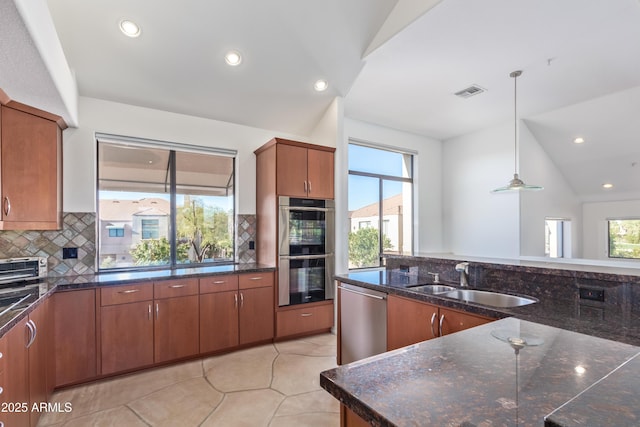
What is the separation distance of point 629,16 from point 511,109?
1.83 metres

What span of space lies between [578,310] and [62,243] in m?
4.07

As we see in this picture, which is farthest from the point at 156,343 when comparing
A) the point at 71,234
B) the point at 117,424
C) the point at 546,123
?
the point at 546,123

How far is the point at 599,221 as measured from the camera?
20.8 ft

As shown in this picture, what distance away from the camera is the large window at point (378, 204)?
4.95 meters

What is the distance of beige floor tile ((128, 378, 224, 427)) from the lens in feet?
7.20

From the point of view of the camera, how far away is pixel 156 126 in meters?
3.53

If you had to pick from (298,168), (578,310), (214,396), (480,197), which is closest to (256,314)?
(214,396)

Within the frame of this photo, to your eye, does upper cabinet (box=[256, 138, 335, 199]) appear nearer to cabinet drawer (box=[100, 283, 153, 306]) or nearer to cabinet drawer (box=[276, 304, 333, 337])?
cabinet drawer (box=[276, 304, 333, 337])

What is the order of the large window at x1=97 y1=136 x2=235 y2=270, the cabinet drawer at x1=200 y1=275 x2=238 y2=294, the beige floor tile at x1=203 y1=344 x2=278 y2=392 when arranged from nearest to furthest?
the beige floor tile at x1=203 y1=344 x2=278 y2=392 < the cabinet drawer at x1=200 y1=275 x2=238 y2=294 < the large window at x1=97 y1=136 x2=235 y2=270

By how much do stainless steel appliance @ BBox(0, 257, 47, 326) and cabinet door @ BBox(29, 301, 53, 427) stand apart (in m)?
0.11

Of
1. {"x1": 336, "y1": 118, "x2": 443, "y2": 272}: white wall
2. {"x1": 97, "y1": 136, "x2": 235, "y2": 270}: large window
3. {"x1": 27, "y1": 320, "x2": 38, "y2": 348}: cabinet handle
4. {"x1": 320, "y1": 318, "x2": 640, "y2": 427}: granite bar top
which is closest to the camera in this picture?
{"x1": 320, "y1": 318, "x2": 640, "y2": 427}: granite bar top

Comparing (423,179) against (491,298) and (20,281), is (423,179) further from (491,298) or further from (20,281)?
(20,281)

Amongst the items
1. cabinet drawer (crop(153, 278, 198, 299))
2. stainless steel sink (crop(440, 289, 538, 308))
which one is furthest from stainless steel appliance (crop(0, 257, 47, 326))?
stainless steel sink (crop(440, 289, 538, 308))

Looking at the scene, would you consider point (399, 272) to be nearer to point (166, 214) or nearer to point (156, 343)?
point (156, 343)
